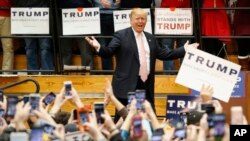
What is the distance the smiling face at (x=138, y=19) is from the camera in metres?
9.17

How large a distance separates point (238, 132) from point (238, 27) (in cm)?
473

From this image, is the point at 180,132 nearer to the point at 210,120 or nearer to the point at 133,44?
the point at 210,120

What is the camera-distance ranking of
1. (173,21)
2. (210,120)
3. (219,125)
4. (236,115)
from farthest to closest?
(173,21)
(236,115)
(210,120)
(219,125)

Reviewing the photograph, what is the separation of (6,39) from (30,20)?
0.55 meters

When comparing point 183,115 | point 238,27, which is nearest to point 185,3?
point 238,27

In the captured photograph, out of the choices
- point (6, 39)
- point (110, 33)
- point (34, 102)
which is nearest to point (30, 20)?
point (6, 39)

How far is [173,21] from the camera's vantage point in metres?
10.8

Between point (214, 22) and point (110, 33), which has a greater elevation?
point (214, 22)

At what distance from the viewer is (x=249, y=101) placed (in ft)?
34.3

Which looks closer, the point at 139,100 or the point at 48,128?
the point at 48,128

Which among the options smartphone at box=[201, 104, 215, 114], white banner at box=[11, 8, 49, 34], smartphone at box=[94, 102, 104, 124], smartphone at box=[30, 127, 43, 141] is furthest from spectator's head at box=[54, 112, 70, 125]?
white banner at box=[11, 8, 49, 34]

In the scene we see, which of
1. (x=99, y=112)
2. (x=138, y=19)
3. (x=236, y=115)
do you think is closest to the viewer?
(x=236, y=115)

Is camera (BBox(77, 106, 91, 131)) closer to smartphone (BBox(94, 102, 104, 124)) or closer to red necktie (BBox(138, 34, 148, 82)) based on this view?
smartphone (BBox(94, 102, 104, 124))

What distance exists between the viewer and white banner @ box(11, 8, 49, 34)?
10992mm
